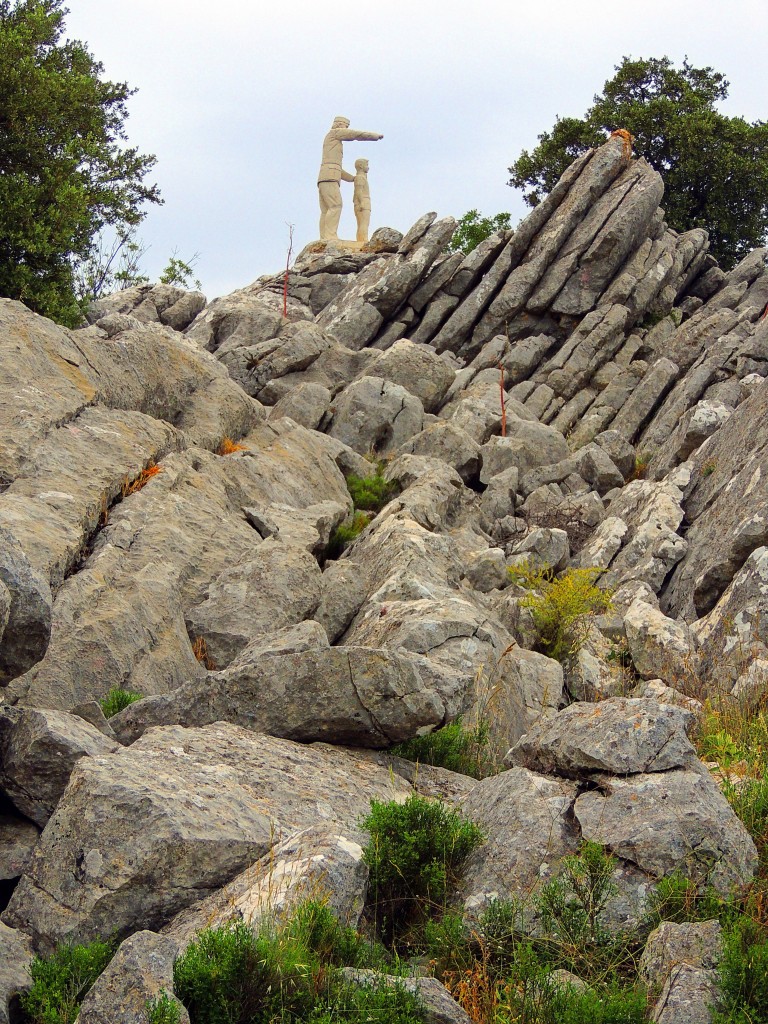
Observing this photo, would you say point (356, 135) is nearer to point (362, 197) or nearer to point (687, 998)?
point (362, 197)

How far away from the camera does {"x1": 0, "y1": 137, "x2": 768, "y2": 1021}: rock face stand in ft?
22.6

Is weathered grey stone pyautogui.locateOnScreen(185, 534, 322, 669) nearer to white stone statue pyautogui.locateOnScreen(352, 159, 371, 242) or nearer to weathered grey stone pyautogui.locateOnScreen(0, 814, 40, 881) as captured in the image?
weathered grey stone pyautogui.locateOnScreen(0, 814, 40, 881)

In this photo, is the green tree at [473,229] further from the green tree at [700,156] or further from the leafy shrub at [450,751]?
the leafy shrub at [450,751]

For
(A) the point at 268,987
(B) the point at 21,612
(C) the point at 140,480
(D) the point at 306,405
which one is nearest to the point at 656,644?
(C) the point at 140,480

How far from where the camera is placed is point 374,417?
27516mm

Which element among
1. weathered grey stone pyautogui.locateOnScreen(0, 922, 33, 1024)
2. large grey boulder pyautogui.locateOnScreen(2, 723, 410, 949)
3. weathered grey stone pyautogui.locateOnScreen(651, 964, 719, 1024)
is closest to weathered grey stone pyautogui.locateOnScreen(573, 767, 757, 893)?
weathered grey stone pyautogui.locateOnScreen(651, 964, 719, 1024)

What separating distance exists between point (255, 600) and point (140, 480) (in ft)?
9.90

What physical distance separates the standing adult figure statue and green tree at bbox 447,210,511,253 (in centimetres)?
532

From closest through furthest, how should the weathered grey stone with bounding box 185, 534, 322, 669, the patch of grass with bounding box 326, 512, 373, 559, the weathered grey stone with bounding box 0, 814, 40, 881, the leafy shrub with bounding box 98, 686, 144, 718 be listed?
the weathered grey stone with bounding box 0, 814, 40, 881
the leafy shrub with bounding box 98, 686, 144, 718
the weathered grey stone with bounding box 185, 534, 322, 669
the patch of grass with bounding box 326, 512, 373, 559

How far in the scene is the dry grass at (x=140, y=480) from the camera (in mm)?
15977

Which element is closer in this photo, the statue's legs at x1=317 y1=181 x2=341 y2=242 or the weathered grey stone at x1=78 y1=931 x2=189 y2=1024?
the weathered grey stone at x1=78 y1=931 x2=189 y2=1024

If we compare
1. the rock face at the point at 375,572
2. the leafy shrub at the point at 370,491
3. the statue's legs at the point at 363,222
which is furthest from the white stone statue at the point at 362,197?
the leafy shrub at the point at 370,491

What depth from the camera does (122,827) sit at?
22.4 ft

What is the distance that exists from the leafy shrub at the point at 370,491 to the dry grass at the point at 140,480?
21.1 ft
